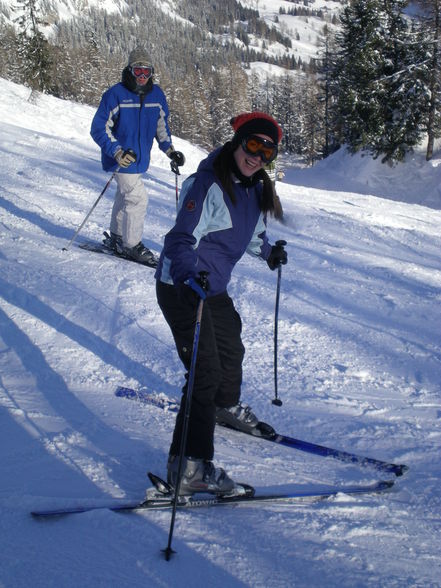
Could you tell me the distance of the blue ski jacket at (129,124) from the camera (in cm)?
525

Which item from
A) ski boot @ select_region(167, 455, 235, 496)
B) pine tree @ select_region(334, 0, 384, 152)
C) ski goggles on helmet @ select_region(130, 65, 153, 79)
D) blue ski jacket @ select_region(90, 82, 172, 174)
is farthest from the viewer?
pine tree @ select_region(334, 0, 384, 152)

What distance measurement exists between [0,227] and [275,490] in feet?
18.4

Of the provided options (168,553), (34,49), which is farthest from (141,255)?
(34,49)

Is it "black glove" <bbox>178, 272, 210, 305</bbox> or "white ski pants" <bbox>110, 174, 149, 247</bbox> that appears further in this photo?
"white ski pants" <bbox>110, 174, 149, 247</bbox>

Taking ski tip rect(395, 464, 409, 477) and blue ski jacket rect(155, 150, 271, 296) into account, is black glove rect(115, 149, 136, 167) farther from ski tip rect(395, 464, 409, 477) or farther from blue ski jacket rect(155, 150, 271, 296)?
ski tip rect(395, 464, 409, 477)

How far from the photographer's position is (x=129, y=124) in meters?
5.42

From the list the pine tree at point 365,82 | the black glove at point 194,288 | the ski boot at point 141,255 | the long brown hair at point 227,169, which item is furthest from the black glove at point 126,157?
the pine tree at point 365,82

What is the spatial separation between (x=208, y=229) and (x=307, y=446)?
153 centimetres

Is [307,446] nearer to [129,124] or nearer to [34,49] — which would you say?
[129,124]

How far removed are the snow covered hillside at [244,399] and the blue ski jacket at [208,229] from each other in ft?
1.63

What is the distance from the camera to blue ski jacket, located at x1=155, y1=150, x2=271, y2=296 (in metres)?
2.40

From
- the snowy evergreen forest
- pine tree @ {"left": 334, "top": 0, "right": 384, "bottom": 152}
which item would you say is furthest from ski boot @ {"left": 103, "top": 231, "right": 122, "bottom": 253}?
pine tree @ {"left": 334, "top": 0, "right": 384, "bottom": 152}

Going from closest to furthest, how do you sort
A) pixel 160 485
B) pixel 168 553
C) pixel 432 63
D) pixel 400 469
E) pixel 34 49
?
pixel 168 553
pixel 160 485
pixel 400 469
pixel 432 63
pixel 34 49

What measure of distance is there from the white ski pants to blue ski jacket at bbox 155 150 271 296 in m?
3.14
